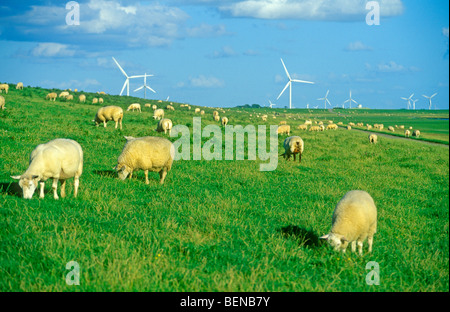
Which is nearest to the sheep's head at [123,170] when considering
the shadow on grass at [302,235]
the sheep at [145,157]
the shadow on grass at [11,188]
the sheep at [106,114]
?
the sheep at [145,157]

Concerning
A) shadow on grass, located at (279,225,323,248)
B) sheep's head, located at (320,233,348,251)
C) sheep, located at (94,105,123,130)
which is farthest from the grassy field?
sheep, located at (94,105,123,130)

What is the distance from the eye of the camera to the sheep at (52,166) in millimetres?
10073

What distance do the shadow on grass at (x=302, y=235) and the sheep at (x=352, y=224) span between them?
458 mm

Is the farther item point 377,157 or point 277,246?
point 377,157

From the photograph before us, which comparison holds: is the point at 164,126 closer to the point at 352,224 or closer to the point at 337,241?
the point at 352,224

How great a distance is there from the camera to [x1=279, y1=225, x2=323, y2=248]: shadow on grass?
842cm

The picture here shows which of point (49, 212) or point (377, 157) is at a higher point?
point (377, 157)

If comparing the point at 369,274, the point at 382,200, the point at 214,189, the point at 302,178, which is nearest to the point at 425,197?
the point at 382,200

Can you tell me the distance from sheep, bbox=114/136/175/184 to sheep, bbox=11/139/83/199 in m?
2.81

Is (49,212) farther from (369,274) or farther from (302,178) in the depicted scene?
(302,178)

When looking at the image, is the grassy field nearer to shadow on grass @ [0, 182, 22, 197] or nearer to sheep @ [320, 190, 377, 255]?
shadow on grass @ [0, 182, 22, 197]

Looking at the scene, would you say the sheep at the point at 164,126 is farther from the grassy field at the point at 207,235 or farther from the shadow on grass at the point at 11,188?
the shadow on grass at the point at 11,188

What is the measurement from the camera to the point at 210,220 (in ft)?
30.7

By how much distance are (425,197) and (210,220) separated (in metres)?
9.30
